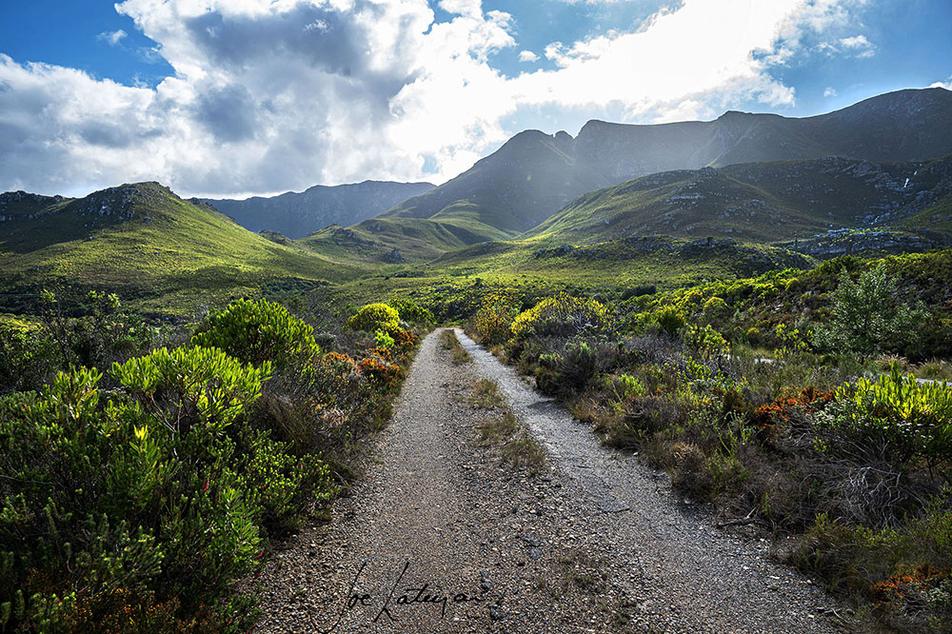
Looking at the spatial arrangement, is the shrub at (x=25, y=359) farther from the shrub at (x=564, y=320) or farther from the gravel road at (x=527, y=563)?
the shrub at (x=564, y=320)

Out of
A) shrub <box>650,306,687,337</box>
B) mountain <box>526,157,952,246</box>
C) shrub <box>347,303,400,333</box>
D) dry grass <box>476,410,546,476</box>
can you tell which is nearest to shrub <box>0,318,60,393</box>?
dry grass <box>476,410,546,476</box>

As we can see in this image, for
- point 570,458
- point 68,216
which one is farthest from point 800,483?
point 68,216

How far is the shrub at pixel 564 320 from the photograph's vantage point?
15883 millimetres

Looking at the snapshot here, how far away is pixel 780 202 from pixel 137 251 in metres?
179

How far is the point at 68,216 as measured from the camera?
12306 cm

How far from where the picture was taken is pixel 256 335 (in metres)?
8.29

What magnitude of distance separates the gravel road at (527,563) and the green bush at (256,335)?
323cm

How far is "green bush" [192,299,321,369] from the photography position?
26.3 feet

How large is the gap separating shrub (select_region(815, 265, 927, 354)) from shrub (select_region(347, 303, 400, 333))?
19.3 meters

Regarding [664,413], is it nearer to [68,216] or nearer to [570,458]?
[570,458]

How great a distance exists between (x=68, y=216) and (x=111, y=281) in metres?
72.9

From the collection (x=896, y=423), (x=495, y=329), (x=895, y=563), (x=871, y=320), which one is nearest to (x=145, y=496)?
(x=895, y=563)

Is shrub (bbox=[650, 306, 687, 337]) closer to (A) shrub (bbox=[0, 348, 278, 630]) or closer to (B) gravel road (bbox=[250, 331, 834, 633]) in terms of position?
(B) gravel road (bbox=[250, 331, 834, 633])
